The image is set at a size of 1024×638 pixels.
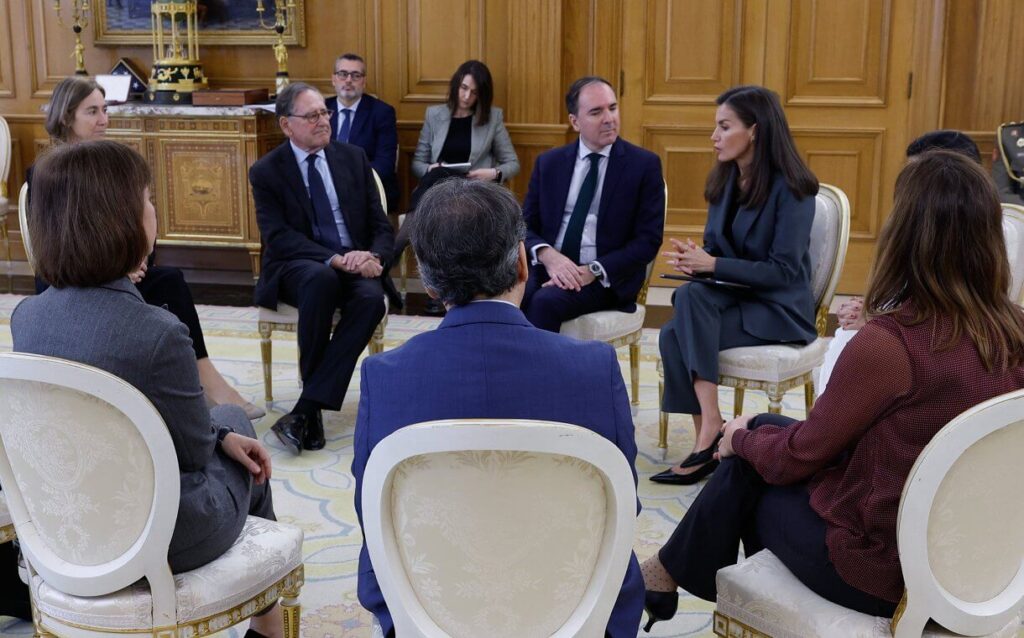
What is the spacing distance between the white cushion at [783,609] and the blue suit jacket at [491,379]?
391 mm

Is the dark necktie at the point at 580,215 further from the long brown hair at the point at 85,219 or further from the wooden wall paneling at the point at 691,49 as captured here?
the wooden wall paneling at the point at 691,49

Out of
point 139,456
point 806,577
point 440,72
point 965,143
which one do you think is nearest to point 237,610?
point 139,456

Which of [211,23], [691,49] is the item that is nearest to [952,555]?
[691,49]

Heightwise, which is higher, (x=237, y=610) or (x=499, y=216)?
(x=499, y=216)

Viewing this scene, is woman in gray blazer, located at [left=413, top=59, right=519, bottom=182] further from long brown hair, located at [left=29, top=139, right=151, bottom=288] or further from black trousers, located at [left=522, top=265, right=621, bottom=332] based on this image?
long brown hair, located at [left=29, top=139, right=151, bottom=288]

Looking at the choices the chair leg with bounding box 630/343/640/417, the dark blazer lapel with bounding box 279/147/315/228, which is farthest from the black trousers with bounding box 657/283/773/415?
the dark blazer lapel with bounding box 279/147/315/228

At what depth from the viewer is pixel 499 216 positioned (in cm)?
195

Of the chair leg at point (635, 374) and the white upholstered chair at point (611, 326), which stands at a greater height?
the white upholstered chair at point (611, 326)

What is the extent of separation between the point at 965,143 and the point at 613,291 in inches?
51.9

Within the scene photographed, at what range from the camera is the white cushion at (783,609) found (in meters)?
1.96

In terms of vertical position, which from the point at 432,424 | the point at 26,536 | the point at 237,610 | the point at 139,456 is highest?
the point at 432,424

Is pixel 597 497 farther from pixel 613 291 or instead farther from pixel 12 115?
pixel 12 115

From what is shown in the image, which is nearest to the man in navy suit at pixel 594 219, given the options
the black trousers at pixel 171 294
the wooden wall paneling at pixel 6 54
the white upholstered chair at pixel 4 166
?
the black trousers at pixel 171 294

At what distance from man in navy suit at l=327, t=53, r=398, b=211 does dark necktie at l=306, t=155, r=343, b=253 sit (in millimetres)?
1950
